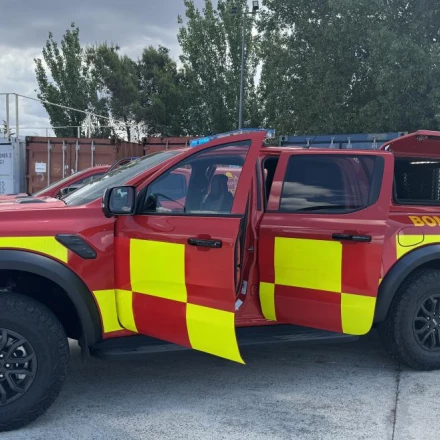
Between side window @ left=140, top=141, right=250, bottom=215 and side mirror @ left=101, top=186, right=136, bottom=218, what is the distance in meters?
0.11

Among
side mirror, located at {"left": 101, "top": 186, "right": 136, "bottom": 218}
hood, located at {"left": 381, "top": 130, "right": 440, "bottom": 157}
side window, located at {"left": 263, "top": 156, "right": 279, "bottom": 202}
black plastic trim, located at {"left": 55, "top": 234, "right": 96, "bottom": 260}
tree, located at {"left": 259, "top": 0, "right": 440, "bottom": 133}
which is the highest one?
tree, located at {"left": 259, "top": 0, "right": 440, "bottom": 133}

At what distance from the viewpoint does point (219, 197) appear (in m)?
3.33

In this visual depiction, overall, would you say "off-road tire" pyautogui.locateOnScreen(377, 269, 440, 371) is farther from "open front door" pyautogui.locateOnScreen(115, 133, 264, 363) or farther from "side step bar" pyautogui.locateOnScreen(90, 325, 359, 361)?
"open front door" pyautogui.locateOnScreen(115, 133, 264, 363)

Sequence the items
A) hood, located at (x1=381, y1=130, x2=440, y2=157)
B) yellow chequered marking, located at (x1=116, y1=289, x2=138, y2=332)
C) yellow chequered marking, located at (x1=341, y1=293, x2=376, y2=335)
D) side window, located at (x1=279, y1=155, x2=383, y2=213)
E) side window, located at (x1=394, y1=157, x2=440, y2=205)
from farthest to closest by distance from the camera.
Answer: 1. side window, located at (x1=394, y1=157, x2=440, y2=205)
2. hood, located at (x1=381, y1=130, x2=440, y2=157)
3. side window, located at (x1=279, y1=155, x2=383, y2=213)
4. yellow chequered marking, located at (x1=341, y1=293, x2=376, y2=335)
5. yellow chequered marking, located at (x1=116, y1=289, x2=138, y2=332)

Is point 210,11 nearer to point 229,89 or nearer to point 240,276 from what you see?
point 229,89

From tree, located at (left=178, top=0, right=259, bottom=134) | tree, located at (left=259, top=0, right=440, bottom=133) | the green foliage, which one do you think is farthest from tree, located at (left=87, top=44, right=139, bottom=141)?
tree, located at (left=259, top=0, right=440, bottom=133)

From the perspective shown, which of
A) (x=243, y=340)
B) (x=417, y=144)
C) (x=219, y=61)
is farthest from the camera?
(x=219, y=61)

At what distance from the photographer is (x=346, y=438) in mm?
3107

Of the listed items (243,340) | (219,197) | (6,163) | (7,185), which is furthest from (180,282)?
(6,163)

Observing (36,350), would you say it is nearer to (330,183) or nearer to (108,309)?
(108,309)

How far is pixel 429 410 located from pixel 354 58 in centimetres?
1493

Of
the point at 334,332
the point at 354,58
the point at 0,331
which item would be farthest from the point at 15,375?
the point at 354,58

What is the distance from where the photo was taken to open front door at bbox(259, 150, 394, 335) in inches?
143

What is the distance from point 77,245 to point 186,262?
647 mm
